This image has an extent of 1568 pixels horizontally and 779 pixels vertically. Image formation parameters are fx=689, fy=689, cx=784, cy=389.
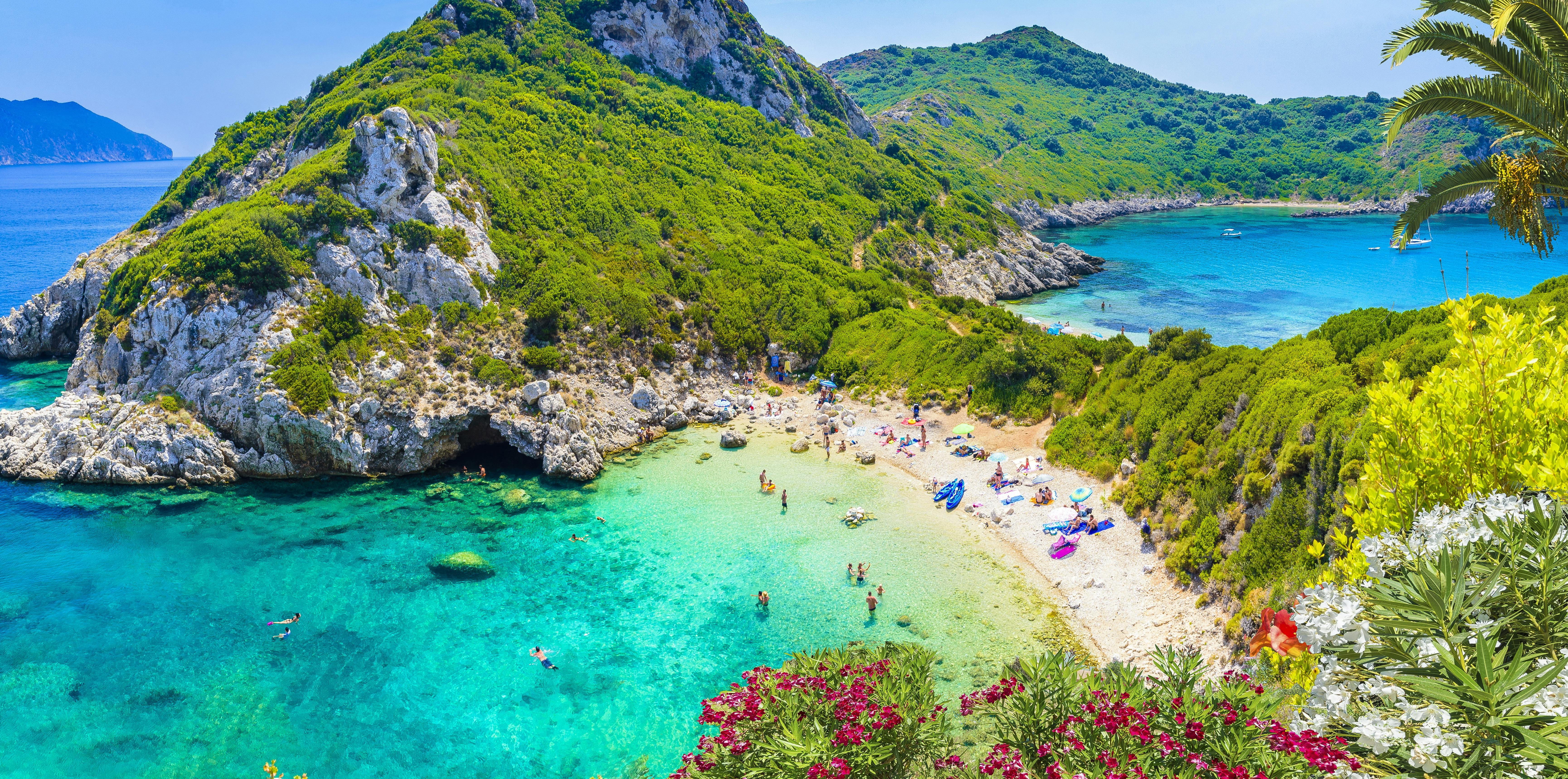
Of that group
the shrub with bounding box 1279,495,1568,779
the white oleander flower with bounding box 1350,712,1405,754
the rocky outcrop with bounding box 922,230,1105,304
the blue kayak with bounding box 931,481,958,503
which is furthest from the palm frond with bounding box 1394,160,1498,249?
the rocky outcrop with bounding box 922,230,1105,304

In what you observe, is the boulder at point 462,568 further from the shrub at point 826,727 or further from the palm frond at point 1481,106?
the palm frond at point 1481,106

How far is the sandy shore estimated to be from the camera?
25.5 m

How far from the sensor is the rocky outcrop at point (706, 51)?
9344 cm

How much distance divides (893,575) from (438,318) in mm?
35774

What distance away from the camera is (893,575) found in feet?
99.8

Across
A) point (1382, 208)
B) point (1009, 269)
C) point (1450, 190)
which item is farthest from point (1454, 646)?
point (1382, 208)

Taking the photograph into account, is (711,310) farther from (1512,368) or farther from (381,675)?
(1512,368)

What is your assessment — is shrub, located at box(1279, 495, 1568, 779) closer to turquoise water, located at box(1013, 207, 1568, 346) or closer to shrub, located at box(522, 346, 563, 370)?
shrub, located at box(522, 346, 563, 370)

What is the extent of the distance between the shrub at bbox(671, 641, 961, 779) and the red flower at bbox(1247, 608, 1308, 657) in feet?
21.9

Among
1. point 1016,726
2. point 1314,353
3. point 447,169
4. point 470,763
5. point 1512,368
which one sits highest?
point 447,169

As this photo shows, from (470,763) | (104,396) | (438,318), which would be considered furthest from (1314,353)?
(104,396)

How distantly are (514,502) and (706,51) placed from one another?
8206 cm

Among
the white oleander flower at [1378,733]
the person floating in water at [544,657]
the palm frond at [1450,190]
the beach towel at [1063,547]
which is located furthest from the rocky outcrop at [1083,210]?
the white oleander flower at [1378,733]

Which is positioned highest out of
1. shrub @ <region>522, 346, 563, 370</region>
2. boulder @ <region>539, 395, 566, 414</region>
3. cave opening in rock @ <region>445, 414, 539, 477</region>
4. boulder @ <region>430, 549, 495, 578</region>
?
shrub @ <region>522, 346, 563, 370</region>
